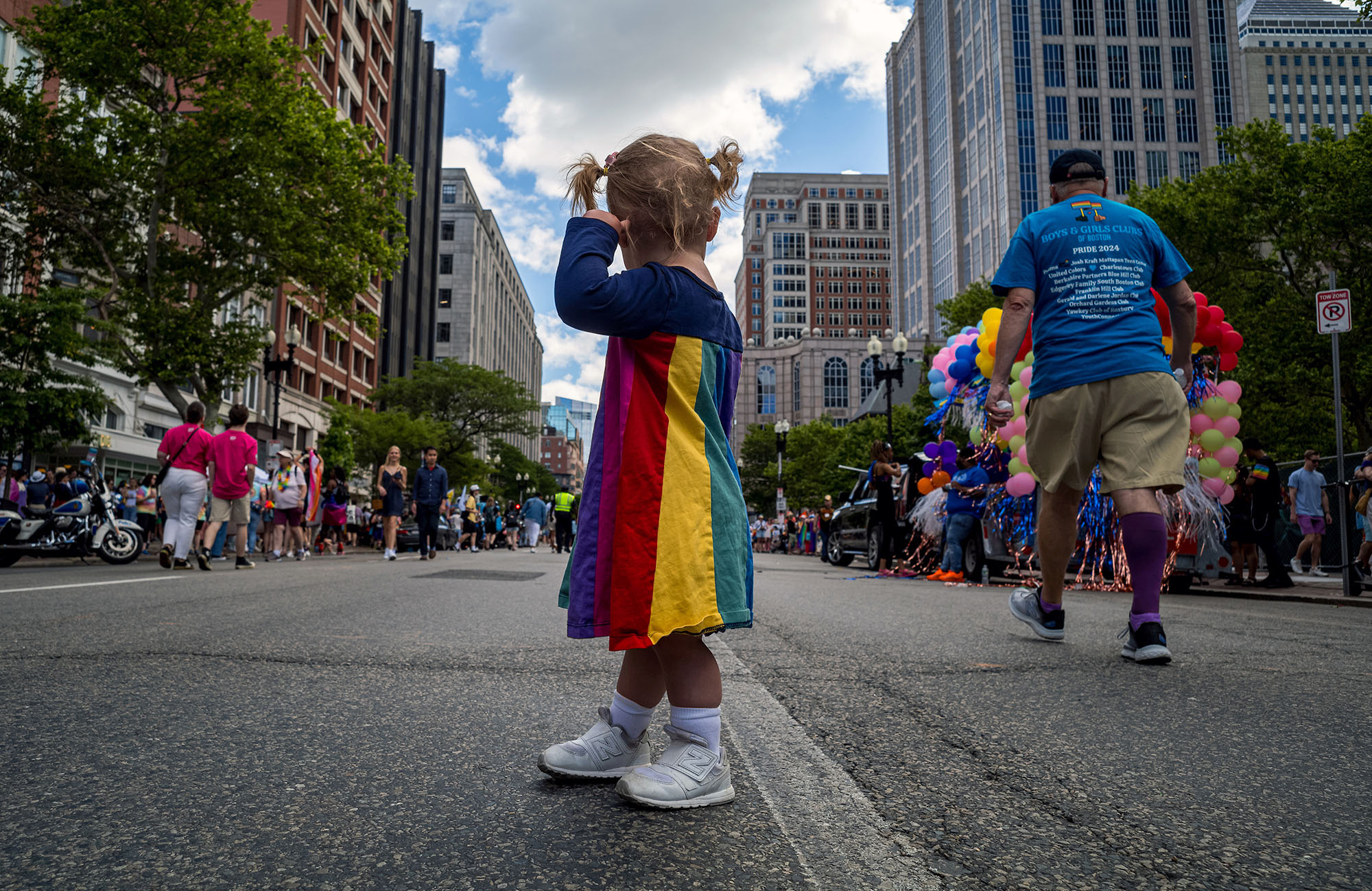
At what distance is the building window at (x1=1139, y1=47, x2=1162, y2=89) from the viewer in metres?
91.2

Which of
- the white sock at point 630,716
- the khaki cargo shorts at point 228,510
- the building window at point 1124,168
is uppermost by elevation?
the building window at point 1124,168

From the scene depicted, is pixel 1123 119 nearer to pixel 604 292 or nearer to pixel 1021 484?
pixel 1021 484

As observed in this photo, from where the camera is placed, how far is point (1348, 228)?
75.6ft

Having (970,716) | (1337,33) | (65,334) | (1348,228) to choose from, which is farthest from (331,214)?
(1337,33)

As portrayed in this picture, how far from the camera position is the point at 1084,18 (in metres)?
92.1

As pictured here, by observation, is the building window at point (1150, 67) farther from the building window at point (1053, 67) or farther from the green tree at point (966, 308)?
the green tree at point (966, 308)

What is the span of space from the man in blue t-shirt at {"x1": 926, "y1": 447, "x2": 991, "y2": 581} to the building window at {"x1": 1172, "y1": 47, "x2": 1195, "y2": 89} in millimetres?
96288

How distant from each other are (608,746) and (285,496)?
15.4 m

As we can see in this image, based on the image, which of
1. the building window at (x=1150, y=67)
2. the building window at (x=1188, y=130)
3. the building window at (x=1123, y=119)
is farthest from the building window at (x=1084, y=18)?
the building window at (x=1188, y=130)

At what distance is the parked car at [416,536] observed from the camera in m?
24.7

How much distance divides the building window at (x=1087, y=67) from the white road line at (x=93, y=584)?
9762cm

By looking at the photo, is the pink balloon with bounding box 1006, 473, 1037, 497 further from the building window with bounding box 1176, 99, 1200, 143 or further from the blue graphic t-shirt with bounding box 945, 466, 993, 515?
the building window with bounding box 1176, 99, 1200, 143

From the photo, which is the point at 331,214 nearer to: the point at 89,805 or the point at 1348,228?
the point at 89,805

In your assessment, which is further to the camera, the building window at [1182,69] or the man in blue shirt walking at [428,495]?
the building window at [1182,69]
